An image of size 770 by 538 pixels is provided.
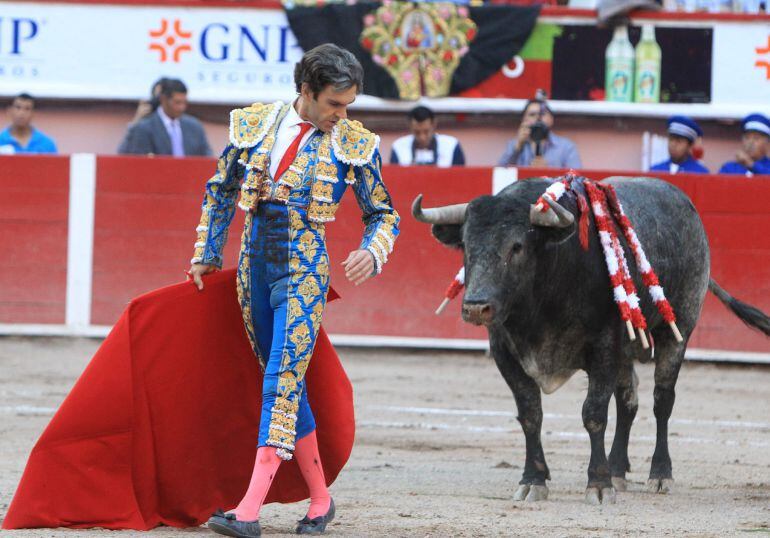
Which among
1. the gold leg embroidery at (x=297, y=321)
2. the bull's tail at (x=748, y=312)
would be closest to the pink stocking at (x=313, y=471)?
the gold leg embroidery at (x=297, y=321)

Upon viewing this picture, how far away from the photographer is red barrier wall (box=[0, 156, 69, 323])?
845 cm

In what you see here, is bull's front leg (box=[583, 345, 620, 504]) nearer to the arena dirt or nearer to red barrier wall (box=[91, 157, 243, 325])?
the arena dirt

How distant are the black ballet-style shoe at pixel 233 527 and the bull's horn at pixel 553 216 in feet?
4.30

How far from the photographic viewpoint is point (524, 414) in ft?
15.4

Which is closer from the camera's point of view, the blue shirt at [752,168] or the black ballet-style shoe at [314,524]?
the black ballet-style shoe at [314,524]

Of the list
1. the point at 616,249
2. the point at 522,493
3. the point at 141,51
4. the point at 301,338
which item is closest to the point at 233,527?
the point at 301,338

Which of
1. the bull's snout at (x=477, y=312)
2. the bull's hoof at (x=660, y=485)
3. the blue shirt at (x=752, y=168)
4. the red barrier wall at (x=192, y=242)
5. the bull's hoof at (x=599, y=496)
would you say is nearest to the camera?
the bull's snout at (x=477, y=312)

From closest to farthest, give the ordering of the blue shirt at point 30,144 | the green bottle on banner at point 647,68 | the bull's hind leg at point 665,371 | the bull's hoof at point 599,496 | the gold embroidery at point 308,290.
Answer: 1. the gold embroidery at point 308,290
2. the bull's hoof at point 599,496
3. the bull's hind leg at point 665,371
4. the blue shirt at point 30,144
5. the green bottle on banner at point 647,68

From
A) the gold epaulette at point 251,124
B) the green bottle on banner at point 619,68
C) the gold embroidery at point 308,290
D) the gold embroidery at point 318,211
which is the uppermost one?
the green bottle on banner at point 619,68

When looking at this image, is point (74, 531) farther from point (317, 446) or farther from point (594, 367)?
point (594, 367)

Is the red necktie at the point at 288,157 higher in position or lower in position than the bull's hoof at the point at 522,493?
higher

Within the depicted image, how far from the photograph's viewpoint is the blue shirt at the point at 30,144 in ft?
28.9

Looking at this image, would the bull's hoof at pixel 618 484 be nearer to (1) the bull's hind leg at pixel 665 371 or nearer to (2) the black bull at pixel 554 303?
(2) the black bull at pixel 554 303

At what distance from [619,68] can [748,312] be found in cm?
406
